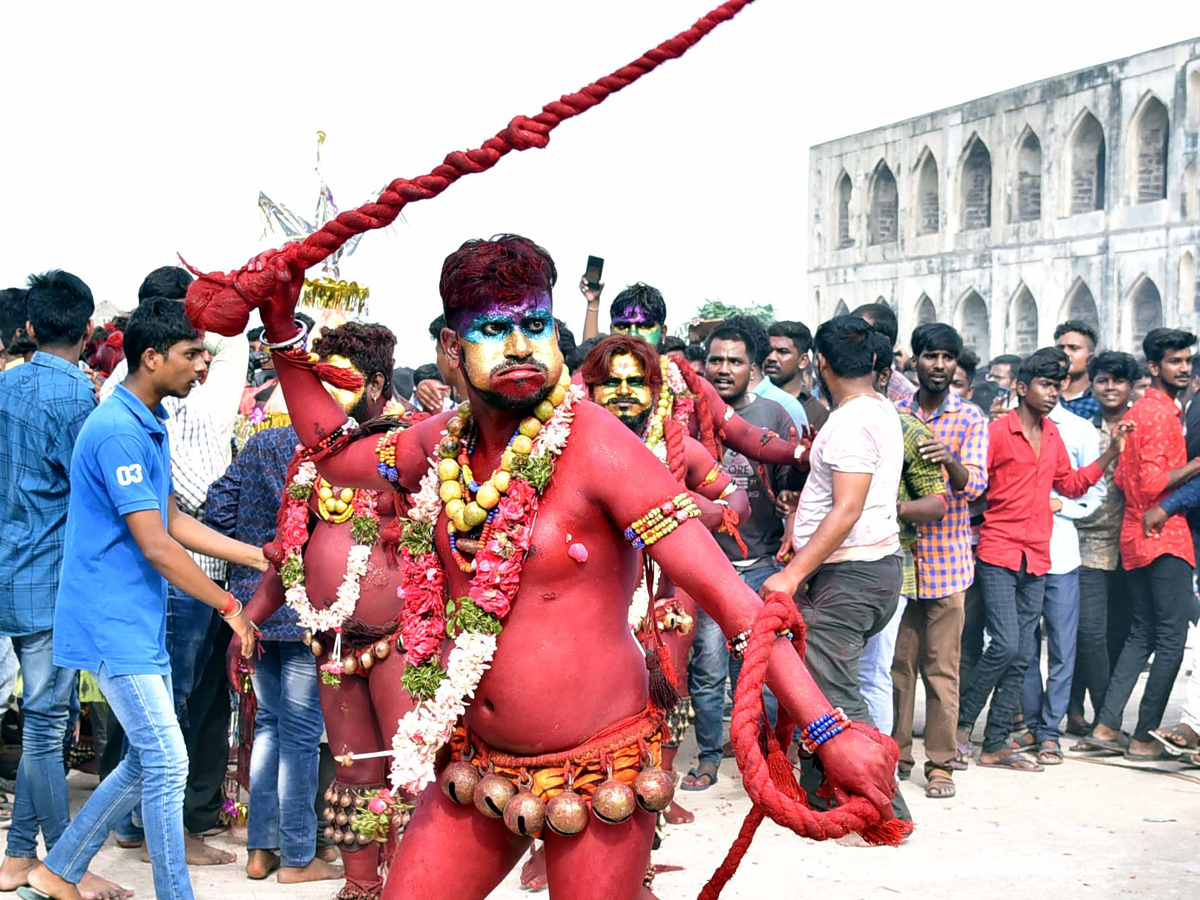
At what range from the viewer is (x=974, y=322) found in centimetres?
3978

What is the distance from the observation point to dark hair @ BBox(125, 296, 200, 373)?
17.7 ft

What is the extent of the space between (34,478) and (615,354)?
2.80 metres

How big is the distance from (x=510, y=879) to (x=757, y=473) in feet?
10.6

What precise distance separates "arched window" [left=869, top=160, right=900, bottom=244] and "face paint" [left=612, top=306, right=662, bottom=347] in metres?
36.9

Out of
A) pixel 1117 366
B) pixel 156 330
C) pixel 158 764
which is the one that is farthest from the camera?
pixel 1117 366

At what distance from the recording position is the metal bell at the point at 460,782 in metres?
3.73

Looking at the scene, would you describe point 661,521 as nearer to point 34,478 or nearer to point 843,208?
point 34,478

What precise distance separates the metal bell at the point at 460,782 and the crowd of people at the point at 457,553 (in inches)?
0.5

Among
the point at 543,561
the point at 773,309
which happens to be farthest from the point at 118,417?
the point at 773,309

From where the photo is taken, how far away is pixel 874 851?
7070mm

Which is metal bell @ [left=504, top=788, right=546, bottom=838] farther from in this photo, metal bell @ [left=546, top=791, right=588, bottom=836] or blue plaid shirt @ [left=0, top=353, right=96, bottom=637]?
blue plaid shirt @ [left=0, top=353, right=96, bottom=637]

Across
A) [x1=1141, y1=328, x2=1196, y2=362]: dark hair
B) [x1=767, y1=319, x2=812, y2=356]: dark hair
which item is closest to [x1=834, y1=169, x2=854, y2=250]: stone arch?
[x1=767, y1=319, x2=812, y2=356]: dark hair

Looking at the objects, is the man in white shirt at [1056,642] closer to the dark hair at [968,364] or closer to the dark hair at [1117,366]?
the dark hair at [1117,366]

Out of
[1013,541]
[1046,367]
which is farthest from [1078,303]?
[1013,541]
